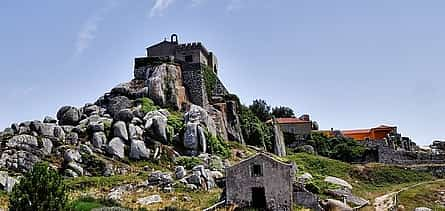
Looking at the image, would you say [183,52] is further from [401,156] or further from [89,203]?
[89,203]

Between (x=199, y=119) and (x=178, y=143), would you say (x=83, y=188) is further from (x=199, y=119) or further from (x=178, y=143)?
(x=199, y=119)

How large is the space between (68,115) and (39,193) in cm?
3416

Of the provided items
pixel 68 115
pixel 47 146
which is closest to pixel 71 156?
pixel 47 146

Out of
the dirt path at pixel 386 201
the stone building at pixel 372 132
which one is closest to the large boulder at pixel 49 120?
the dirt path at pixel 386 201

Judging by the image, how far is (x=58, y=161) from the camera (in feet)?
156

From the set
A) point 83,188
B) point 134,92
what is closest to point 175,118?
point 134,92

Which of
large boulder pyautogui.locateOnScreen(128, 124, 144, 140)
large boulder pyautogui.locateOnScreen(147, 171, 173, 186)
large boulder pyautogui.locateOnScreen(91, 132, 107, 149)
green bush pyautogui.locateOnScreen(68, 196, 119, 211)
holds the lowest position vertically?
green bush pyautogui.locateOnScreen(68, 196, 119, 211)

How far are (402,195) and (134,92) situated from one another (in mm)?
29075

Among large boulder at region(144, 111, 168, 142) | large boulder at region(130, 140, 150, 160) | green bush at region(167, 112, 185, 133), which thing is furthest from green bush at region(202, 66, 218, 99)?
large boulder at region(130, 140, 150, 160)

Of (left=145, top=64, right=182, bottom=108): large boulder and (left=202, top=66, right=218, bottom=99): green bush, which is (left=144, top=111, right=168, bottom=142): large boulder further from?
(left=202, top=66, right=218, bottom=99): green bush

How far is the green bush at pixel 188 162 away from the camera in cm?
5053

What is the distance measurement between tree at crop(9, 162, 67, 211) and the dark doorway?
689 inches

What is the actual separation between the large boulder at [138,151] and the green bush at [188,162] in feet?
9.34

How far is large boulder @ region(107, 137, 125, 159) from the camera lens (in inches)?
1997
